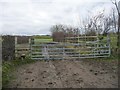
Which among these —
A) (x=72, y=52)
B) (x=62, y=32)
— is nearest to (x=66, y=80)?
(x=72, y=52)

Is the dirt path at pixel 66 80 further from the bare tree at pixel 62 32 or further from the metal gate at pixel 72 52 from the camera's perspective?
the bare tree at pixel 62 32

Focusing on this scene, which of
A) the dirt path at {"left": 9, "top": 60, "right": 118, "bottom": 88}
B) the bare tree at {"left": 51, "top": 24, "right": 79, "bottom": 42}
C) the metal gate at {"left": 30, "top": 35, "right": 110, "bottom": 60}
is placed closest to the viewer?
the dirt path at {"left": 9, "top": 60, "right": 118, "bottom": 88}

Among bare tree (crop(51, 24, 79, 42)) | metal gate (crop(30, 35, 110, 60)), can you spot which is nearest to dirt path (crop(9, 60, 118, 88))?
metal gate (crop(30, 35, 110, 60))

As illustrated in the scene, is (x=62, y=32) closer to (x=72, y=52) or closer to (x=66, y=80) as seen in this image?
(x=72, y=52)

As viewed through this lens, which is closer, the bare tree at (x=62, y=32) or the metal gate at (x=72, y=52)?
the metal gate at (x=72, y=52)

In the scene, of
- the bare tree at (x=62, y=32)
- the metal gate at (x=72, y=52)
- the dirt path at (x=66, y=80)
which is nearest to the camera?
the dirt path at (x=66, y=80)

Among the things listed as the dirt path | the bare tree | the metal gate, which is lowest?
the dirt path

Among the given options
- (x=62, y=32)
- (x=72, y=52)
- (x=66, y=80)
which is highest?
(x=62, y=32)

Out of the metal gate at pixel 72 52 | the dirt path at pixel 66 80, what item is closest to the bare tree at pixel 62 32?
the metal gate at pixel 72 52

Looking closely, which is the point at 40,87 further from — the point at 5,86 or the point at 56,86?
the point at 5,86

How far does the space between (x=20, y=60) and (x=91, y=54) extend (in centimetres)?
431

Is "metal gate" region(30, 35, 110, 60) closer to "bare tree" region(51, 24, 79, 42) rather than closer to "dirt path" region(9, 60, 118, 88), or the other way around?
"dirt path" region(9, 60, 118, 88)

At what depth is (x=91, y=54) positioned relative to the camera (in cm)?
1276

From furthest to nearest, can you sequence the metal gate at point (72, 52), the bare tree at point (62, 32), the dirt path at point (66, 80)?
1. the bare tree at point (62, 32)
2. the metal gate at point (72, 52)
3. the dirt path at point (66, 80)
